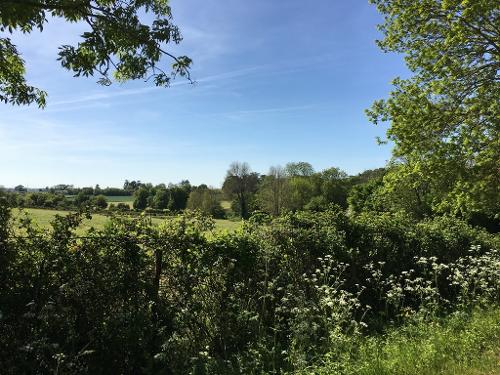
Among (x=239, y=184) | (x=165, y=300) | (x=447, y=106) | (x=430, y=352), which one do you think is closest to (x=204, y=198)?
(x=239, y=184)

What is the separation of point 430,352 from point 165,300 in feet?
10.8

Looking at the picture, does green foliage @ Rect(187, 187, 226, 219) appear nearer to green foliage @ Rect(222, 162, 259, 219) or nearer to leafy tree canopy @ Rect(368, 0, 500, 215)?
green foliage @ Rect(222, 162, 259, 219)

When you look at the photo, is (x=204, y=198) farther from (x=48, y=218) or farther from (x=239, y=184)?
(x=48, y=218)

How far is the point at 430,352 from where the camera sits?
4.95m

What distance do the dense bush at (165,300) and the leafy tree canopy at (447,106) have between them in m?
7.25

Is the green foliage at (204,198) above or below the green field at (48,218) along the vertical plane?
Result: above

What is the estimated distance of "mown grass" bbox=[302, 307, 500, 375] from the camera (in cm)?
464

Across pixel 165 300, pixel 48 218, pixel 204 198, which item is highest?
pixel 204 198

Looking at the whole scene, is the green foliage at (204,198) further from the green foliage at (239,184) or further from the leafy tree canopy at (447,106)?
the leafy tree canopy at (447,106)

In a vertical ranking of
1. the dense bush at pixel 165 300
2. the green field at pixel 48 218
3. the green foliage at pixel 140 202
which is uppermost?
the green foliage at pixel 140 202

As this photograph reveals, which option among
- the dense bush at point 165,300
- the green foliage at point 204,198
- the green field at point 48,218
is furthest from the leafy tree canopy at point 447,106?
the green foliage at point 204,198

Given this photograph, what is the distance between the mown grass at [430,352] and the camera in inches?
183

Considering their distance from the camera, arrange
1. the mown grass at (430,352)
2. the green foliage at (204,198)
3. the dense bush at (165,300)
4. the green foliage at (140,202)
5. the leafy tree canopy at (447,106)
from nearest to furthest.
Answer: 1. the dense bush at (165,300)
2. the mown grass at (430,352)
3. the green foliage at (140,202)
4. the leafy tree canopy at (447,106)
5. the green foliage at (204,198)

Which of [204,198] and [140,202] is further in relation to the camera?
[204,198]
